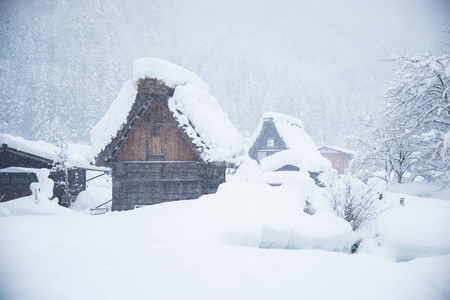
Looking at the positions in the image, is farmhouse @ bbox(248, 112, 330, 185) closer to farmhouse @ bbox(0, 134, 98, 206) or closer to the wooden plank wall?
the wooden plank wall

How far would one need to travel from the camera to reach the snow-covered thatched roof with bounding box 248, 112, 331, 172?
20.8 m

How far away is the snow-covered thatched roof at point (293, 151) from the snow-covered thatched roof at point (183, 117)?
32.7 ft

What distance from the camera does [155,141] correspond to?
431 inches

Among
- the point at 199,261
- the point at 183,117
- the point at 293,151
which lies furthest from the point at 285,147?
the point at 199,261

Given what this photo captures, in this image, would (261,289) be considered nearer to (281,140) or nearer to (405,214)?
(405,214)

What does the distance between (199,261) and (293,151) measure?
19.3m

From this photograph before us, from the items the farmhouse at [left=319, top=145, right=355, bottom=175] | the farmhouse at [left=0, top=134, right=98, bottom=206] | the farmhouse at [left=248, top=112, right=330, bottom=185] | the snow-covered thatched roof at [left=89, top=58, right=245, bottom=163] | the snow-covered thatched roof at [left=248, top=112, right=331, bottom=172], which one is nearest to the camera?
the snow-covered thatched roof at [left=89, top=58, right=245, bottom=163]

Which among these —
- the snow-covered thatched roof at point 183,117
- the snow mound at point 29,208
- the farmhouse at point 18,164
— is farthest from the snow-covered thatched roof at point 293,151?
the farmhouse at point 18,164

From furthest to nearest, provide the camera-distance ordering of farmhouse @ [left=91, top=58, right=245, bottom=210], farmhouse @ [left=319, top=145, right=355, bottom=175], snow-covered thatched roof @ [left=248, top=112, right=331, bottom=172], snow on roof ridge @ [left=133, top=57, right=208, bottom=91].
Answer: farmhouse @ [left=319, top=145, right=355, bottom=175] → snow-covered thatched roof @ [left=248, top=112, right=331, bottom=172] → snow on roof ridge @ [left=133, top=57, right=208, bottom=91] → farmhouse @ [left=91, top=58, right=245, bottom=210]

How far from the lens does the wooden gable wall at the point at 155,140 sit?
10844mm

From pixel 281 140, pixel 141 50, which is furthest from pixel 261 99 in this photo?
pixel 141 50

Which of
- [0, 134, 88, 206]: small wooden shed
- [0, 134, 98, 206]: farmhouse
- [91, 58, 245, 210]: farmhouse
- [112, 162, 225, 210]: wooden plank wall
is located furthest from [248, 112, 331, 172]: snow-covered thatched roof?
[0, 134, 88, 206]: small wooden shed

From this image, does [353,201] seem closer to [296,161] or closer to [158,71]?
[158,71]

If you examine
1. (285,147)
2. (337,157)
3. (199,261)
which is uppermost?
(285,147)
